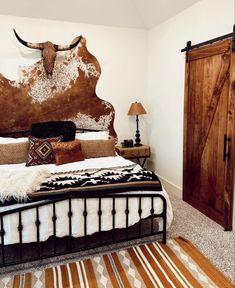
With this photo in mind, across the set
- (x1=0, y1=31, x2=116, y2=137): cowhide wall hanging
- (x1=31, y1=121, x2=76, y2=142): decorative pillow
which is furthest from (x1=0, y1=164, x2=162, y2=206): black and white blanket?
(x1=0, y1=31, x2=116, y2=137): cowhide wall hanging

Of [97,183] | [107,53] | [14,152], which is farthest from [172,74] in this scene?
[14,152]

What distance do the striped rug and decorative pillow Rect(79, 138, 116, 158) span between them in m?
1.53

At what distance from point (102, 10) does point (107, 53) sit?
648 millimetres

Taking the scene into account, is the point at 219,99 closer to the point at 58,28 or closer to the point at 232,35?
the point at 232,35

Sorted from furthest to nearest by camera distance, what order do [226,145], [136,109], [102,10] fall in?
[136,109] < [102,10] < [226,145]

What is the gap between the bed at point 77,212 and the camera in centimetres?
227

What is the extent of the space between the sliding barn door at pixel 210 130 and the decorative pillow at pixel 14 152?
2.21 metres

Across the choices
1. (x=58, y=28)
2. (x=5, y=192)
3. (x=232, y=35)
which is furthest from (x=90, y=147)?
(x=232, y=35)

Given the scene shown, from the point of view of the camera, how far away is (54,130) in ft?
12.8

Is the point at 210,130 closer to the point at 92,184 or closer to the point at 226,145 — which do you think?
the point at 226,145

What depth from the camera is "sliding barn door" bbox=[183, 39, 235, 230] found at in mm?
2924

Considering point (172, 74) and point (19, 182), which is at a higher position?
point (172, 74)

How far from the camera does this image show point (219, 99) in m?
3.06

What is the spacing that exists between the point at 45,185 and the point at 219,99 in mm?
2136
